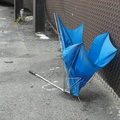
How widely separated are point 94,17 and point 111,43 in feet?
4.33

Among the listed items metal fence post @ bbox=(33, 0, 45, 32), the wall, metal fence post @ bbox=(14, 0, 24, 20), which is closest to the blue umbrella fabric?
the wall

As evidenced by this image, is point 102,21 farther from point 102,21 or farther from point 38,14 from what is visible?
point 38,14

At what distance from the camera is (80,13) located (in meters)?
7.35

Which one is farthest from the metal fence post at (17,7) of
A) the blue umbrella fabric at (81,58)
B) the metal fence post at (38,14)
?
the blue umbrella fabric at (81,58)

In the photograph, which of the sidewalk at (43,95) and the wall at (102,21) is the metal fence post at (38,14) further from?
the sidewalk at (43,95)

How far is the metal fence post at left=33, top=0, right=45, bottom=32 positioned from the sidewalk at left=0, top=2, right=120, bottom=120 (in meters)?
3.43

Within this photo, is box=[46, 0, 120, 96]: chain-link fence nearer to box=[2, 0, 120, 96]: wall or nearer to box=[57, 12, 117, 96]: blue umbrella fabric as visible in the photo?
box=[2, 0, 120, 96]: wall

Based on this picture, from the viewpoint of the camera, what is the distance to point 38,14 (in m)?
11.3

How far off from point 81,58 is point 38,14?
7.45 metres

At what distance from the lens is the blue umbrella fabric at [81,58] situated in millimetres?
Answer: 4218

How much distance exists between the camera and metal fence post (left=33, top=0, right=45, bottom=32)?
1120 cm

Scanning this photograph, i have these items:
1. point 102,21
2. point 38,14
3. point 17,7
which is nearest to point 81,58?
point 102,21

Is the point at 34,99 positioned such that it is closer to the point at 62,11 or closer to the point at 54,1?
the point at 62,11

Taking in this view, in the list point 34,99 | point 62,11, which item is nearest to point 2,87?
point 34,99
